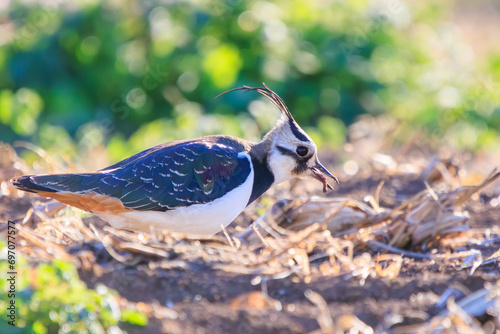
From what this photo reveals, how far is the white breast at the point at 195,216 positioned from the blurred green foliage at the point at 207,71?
4206mm

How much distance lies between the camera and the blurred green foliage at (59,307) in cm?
321

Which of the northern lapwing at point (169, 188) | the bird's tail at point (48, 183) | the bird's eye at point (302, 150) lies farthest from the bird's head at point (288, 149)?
the bird's tail at point (48, 183)

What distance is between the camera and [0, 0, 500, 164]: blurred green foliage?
10008mm

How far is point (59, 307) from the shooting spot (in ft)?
10.6

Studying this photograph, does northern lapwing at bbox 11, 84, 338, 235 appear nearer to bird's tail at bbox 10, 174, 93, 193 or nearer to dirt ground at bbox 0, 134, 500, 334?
bird's tail at bbox 10, 174, 93, 193

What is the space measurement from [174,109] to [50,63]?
194cm

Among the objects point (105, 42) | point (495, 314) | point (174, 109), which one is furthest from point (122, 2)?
point (495, 314)

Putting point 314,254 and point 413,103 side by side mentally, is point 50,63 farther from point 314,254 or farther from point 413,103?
point 314,254

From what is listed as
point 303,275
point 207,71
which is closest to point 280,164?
point 303,275

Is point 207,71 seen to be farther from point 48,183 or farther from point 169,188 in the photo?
point 48,183

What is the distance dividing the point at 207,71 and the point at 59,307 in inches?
278

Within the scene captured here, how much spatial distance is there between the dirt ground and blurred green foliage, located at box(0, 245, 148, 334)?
0.63 feet

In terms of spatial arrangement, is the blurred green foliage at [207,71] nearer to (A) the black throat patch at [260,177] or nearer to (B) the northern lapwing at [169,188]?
(A) the black throat patch at [260,177]

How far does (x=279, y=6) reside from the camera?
11500mm
